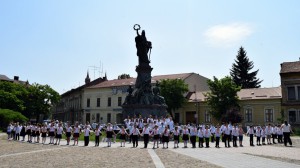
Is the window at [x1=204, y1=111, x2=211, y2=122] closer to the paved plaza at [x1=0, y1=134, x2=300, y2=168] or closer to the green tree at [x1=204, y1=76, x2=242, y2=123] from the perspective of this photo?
the green tree at [x1=204, y1=76, x2=242, y2=123]

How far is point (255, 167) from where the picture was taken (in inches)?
480

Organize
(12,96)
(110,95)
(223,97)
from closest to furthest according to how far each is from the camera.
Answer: (223,97) → (12,96) → (110,95)

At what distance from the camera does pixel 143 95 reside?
30734 mm

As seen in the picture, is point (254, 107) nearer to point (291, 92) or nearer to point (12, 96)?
point (291, 92)

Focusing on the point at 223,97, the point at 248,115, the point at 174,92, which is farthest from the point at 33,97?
the point at 248,115

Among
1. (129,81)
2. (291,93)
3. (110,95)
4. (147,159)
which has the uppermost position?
(129,81)

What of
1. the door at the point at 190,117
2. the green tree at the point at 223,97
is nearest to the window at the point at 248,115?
the green tree at the point at 223,97

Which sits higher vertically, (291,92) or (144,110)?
(291,92)

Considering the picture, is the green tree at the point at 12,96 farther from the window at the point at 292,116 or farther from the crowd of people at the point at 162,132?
the window at the point at 292,116

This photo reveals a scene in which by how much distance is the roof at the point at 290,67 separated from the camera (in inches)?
2012

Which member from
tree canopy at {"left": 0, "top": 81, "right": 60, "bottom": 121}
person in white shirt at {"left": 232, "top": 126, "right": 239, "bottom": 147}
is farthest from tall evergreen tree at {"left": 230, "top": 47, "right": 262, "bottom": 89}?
person in white shirt at {"left": 232, "top": 126, "right": 239, "bottom": 147}

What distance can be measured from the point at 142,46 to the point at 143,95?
5302 mm

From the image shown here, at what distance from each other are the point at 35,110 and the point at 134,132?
50.7m

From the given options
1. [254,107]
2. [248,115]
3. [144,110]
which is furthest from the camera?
[248,115]
